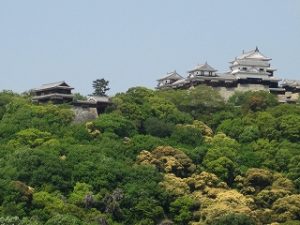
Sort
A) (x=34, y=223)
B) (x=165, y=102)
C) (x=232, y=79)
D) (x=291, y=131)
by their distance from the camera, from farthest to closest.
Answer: (x=232, y=79) < (x=165, y=102) < (x=291, y=131) < (x=34, y=223)

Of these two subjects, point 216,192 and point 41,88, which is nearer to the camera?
point 216,192

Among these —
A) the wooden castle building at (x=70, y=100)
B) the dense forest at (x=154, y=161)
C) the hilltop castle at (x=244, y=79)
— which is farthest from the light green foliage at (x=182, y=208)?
the hilltop castle at (x=244, y=79)

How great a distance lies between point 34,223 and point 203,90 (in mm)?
23350

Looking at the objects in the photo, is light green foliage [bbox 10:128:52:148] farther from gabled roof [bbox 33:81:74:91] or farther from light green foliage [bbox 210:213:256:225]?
light green foliage [bbox 210:213:256:225]

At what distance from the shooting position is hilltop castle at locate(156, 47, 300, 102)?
64688 mm

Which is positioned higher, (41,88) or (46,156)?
(41,88)

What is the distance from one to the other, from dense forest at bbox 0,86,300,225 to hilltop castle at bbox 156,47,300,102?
12.2ft

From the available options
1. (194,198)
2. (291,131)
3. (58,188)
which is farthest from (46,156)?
(291,131)

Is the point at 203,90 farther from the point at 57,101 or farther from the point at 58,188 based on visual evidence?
the point at 58,188

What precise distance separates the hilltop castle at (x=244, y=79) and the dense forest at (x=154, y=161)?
12.2 ft

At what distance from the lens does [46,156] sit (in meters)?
47.0

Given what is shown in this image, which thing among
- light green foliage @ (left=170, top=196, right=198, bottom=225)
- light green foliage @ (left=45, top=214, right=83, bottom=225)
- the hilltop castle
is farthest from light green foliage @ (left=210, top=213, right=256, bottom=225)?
the hilltop castle

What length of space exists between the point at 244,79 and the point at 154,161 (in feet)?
57.8

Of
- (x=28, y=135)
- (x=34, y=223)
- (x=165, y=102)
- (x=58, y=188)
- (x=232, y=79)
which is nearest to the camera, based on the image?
(x=34, y=223)
